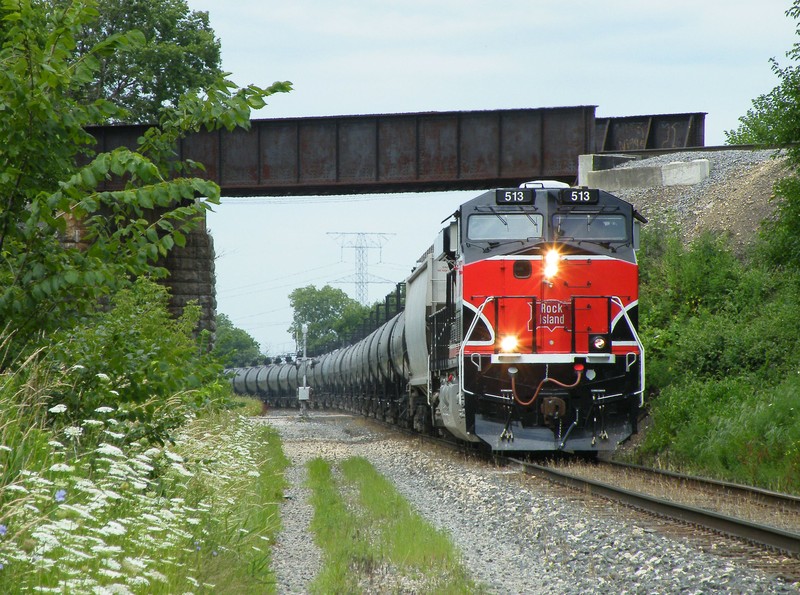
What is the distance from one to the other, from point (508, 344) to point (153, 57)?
3395 cm

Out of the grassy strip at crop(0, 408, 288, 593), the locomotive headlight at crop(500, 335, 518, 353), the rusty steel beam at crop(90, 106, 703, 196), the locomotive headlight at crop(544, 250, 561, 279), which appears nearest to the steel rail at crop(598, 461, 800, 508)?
the locomotive headlight at crop(500, 335, 518, 353)

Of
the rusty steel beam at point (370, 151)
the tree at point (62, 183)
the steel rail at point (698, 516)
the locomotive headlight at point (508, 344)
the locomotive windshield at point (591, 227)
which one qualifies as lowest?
the steel rail at point (698, 516)

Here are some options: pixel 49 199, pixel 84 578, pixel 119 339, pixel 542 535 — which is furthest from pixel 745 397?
pixel 84 578

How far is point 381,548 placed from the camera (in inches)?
297

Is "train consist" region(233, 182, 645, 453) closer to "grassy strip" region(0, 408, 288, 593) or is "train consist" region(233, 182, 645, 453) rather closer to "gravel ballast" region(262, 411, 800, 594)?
"gravel ballast" region(262, 411, 800, 594)

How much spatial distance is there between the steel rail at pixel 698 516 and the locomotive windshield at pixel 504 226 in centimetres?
369

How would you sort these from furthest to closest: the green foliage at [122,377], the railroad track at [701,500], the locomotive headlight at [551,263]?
1. the locomotive headlight at [551,263]
2. the railroad track at [701,500]
3. the green foliage at [122,377]

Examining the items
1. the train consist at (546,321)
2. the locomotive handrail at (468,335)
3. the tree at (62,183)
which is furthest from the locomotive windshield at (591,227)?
the tree at (62,183)

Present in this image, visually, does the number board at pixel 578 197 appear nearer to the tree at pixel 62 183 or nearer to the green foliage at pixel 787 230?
the green foliage at pixel 787 230

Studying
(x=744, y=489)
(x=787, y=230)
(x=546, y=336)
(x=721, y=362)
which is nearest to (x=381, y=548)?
(x=744, y=489)

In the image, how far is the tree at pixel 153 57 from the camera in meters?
43.5

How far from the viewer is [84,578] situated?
3.77 meters

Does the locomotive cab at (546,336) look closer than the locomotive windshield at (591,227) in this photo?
Yes

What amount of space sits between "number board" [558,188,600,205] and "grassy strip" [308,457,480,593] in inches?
208
